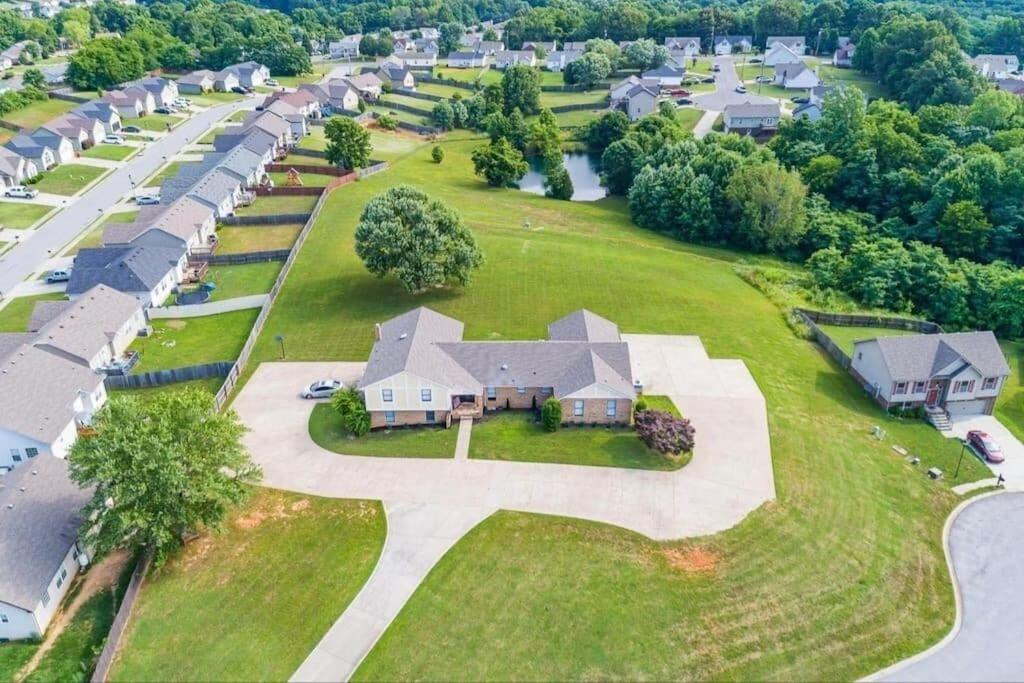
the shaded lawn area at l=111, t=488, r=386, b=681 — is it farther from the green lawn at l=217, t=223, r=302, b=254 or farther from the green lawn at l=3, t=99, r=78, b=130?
the green lawn at l=3, t=99, r=78, b=130

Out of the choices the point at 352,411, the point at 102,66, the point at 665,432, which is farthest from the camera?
the point at 102,66

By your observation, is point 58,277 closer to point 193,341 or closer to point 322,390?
point 193,341

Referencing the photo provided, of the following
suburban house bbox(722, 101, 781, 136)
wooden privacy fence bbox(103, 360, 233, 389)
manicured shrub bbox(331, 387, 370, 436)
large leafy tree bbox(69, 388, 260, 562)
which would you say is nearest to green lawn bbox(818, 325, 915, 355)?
manicured shrub bbox(331, 387, 370, 436)

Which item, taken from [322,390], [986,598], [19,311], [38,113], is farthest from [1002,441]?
[38,113]

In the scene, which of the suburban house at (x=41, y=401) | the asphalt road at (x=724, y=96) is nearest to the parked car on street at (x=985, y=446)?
the suburban house at (x=41, y=401)

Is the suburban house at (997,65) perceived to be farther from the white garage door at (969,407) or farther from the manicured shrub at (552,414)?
the manicured shrub at (552,414)

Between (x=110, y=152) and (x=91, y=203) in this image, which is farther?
(x=110, y=152)
